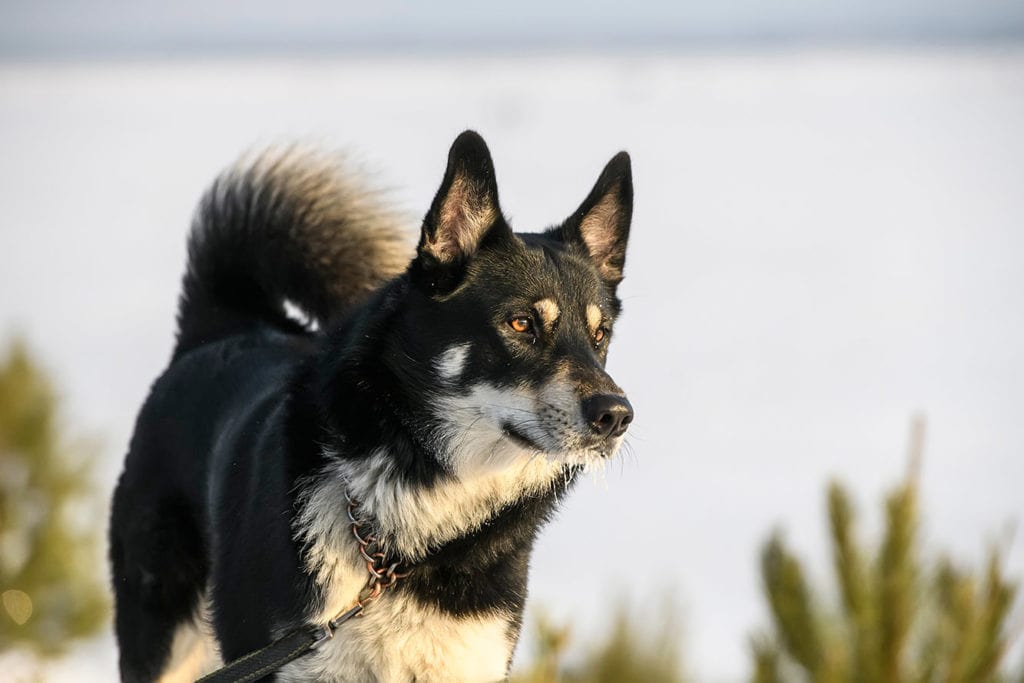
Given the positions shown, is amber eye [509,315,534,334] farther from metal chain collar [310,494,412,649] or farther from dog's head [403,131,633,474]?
metal chain collar [310,494,412,649]

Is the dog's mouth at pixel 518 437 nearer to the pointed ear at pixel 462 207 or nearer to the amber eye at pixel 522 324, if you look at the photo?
the amber eye at pixel 522 324

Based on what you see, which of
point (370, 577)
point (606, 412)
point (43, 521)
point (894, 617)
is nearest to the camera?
point (894, 617)

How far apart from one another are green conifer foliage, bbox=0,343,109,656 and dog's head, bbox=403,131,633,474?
12153mm

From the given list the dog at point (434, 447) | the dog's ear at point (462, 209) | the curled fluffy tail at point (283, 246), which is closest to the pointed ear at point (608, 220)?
the dog at point (434, 447)

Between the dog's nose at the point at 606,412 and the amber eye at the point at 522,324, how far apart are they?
11.7 inches

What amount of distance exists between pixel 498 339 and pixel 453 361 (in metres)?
0.14

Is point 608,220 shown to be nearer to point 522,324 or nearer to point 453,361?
point 522,324

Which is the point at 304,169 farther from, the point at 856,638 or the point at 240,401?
the point at 856,638

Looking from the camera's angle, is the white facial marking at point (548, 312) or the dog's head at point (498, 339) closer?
the dog's head at point (498, 339)

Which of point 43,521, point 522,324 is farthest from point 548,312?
point 43,521

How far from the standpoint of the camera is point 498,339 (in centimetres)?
377

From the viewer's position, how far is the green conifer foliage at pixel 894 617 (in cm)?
311

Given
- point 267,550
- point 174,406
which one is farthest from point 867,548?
point 174,406

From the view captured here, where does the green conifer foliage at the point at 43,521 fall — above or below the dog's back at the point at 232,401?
below
